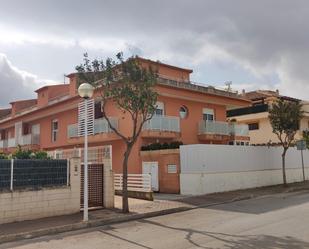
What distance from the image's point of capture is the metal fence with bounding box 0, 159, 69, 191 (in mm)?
12901

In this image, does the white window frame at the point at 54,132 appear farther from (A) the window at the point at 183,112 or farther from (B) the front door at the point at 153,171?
(B) the front door at the point at 153,171

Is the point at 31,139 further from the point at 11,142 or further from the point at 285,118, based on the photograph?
the point at 285,118

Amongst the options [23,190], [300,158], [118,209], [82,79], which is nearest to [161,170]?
[118,209]

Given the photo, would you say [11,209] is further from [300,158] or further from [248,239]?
[300,158]

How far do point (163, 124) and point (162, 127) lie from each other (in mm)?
Answer: 224

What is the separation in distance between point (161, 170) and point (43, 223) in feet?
35.1

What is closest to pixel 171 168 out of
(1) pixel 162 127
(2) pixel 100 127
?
(1) pixel 162 127

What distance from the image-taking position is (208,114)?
30406mm

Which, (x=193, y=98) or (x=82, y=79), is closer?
(x=82, y=79)

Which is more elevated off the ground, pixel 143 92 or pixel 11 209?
pixel 143 92

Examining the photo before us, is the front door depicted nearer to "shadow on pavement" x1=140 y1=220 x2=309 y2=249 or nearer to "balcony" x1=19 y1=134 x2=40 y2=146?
"shadow on pavement" x1=140 y1=220 x2=309 y2=249

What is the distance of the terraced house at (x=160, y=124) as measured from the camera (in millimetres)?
23569

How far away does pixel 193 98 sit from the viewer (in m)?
28.4

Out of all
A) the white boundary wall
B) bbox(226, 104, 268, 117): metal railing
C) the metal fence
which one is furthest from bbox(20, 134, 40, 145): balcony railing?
the metal fence
